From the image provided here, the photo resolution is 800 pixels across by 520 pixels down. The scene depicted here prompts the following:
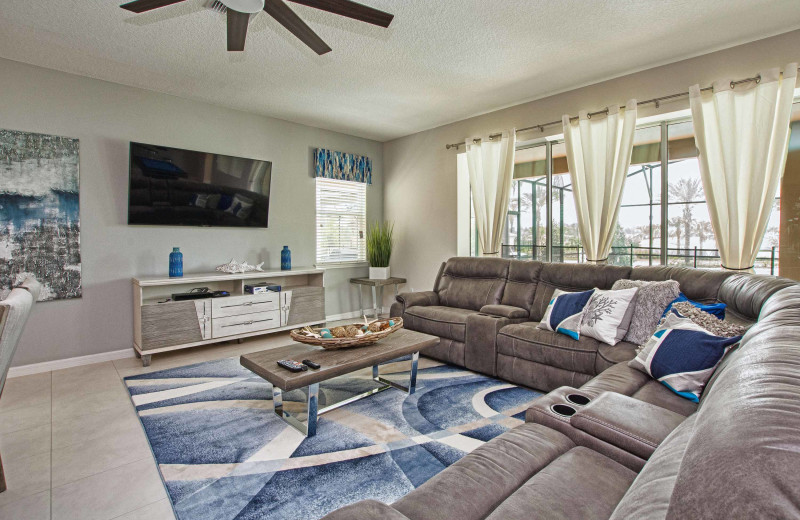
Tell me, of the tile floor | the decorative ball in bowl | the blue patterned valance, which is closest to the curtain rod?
the blue patterned valance

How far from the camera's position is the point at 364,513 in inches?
32.5

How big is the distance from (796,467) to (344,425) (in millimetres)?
2342

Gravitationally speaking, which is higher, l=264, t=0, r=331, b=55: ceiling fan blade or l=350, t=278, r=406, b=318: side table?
l=264, t=0, r=331, b=55: ceiling fan blade

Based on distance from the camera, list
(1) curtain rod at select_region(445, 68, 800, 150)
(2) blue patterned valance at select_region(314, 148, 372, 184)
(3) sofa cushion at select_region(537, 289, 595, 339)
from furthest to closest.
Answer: (2) blue patterned valance at select_region(314, 148, 372, 184) < (1) curtain rod at select_region(445, 68, 800, 150) < (3) sofa cushion at select_region(537, 289, 595, 339)

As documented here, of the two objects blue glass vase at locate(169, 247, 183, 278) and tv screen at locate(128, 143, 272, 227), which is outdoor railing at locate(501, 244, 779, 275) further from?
blue glass vase at locate(169, 247, 183, 278)

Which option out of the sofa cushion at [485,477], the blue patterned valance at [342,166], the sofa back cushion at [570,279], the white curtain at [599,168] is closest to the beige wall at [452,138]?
the white curtain at [599,168]

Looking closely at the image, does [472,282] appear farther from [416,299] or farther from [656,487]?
[656,487]

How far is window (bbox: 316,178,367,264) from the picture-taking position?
5.59 m

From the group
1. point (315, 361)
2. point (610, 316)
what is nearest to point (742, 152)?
point (610, 316)

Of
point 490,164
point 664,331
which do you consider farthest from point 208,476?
point 490,164

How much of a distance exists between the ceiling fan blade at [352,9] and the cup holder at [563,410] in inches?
81.8

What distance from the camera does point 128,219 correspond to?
13.1 ft

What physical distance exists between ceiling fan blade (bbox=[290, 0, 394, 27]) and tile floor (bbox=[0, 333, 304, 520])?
2509 millimetres

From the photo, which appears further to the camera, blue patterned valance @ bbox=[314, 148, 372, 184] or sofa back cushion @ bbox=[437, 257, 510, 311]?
blue patterned valance @ bbox=[314, 148, 372, 184]
